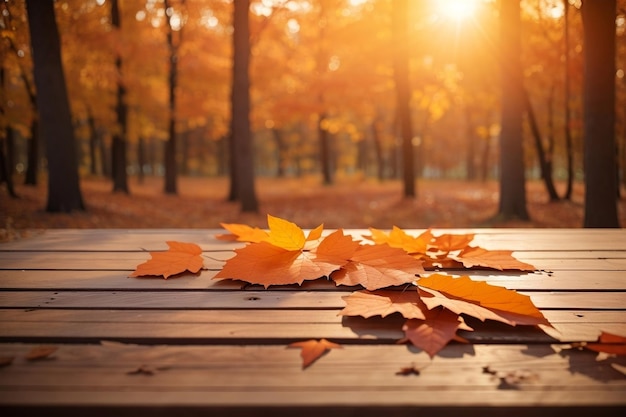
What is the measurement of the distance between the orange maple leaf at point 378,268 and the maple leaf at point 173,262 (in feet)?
2.13

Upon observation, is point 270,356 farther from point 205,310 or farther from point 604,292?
point 604,292

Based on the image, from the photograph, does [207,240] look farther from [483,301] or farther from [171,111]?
[171,111]

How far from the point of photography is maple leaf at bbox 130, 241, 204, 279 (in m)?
1.86

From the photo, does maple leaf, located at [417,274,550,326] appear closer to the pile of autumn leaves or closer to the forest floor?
the pile of autumn leaves

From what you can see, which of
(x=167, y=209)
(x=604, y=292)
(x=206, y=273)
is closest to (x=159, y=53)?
(x=167, y=209)

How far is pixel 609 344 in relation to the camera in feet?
3.88

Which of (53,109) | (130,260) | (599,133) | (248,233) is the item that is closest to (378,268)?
(248,233)

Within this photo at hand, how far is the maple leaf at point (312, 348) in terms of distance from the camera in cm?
110

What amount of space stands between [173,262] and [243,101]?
23.5 ft

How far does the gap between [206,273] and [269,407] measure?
3.53ft

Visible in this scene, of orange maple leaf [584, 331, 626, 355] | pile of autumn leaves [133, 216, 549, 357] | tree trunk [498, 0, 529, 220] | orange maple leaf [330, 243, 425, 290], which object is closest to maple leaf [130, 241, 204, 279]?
pile of autumn leaves [133, 216, 549, 357]

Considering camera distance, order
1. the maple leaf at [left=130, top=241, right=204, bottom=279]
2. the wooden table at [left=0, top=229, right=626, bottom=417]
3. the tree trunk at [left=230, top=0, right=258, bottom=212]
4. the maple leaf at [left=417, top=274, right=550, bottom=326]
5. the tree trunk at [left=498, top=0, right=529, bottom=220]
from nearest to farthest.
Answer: the wooden table at [left=0, top=229, right=626, bottom=417]
the maple leaf at [left=417, top=274, right=550, bottom=326]
the maple leaf at [left=130, top=241, right=204, bottom=279]
the tree trunk at [left=498, top=0, right=529, bottom=220]
the tree trunk at [left=230, top=0, right=258, bottom=212]

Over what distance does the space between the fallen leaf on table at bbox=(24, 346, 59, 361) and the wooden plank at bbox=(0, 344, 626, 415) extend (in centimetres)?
2

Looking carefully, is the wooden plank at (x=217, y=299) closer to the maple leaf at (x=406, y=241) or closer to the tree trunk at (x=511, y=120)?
the maple leaf at (x=406, y=241)
